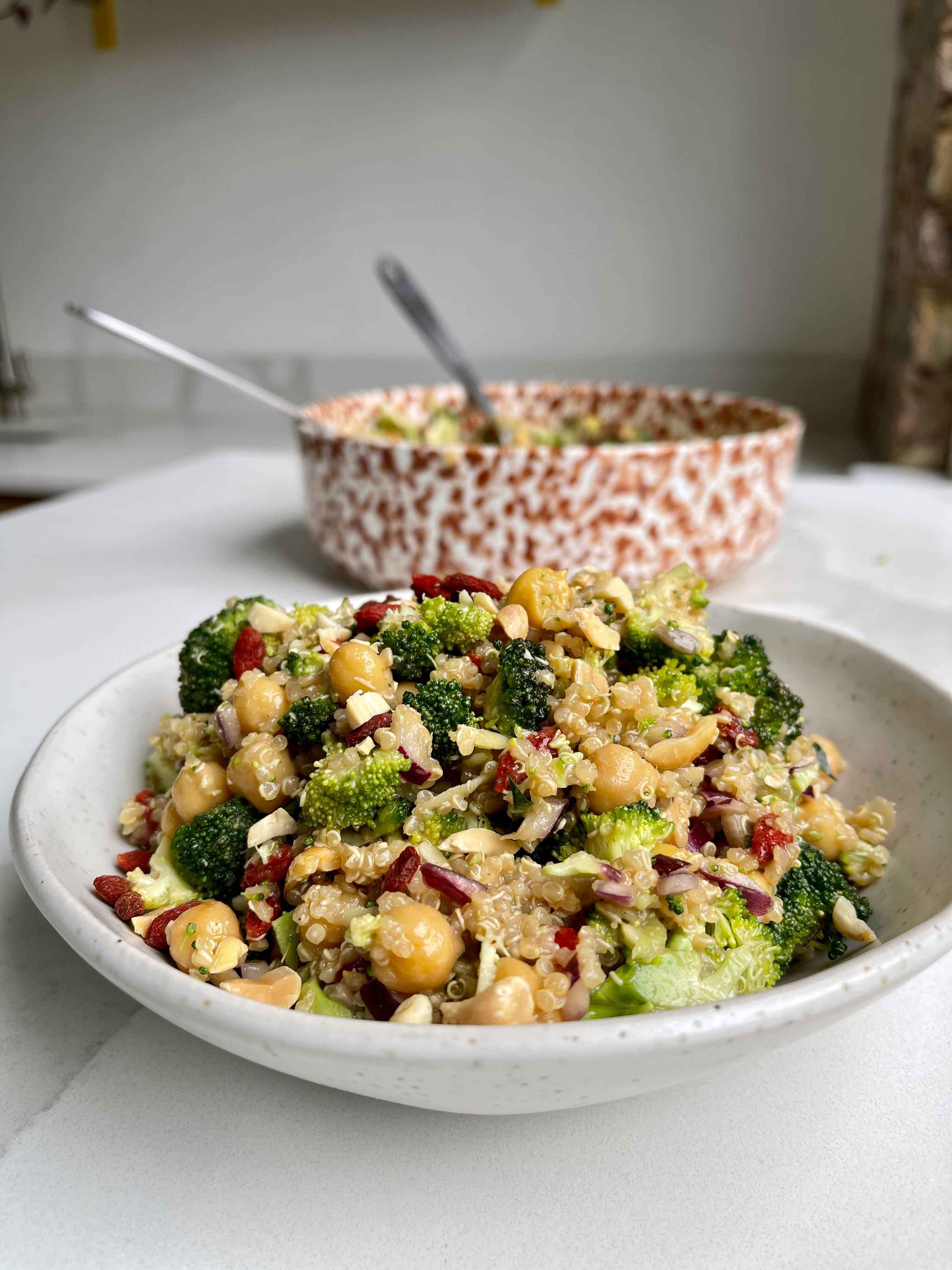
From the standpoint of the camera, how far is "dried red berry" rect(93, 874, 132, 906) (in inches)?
35.4

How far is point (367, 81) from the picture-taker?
448cm

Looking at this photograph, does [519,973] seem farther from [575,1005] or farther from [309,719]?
[309,719]

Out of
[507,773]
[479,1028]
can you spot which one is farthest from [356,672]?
[479,1028]

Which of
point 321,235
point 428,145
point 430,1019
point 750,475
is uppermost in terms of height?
point 428,145

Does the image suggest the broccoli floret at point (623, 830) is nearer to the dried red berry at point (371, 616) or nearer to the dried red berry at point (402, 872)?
the dried red berry at point (402, 872)

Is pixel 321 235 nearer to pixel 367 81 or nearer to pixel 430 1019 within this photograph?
pixel 367 81

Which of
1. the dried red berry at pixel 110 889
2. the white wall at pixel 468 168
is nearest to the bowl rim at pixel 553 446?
the dried red berry at pixel 110 889

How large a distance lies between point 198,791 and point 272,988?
25 centimetres

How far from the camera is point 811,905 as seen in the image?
0.91 m

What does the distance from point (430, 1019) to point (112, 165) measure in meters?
5.35

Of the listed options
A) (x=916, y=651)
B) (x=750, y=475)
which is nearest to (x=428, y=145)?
(x=750, y=475)

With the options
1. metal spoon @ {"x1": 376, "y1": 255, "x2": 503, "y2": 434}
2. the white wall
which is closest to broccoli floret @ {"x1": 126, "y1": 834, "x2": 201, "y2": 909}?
metal spoon @ {"x1": 376, "y1": 255, "x2": 503, "y2": 434}

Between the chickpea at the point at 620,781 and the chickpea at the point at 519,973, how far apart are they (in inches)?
6.9

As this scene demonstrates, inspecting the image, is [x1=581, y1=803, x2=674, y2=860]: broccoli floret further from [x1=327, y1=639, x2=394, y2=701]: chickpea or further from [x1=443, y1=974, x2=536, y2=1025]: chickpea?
[x1=327, y1=639, x2=394, y2=701]: chickpea
